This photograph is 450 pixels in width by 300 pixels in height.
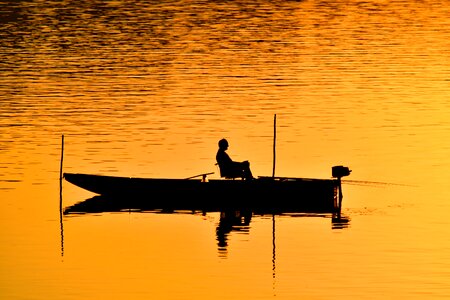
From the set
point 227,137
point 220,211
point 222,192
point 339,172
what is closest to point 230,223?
point 220,211

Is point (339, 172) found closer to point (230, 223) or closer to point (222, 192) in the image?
point (222, 192)

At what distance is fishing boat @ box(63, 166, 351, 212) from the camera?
35.1 meters

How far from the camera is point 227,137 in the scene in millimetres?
43750

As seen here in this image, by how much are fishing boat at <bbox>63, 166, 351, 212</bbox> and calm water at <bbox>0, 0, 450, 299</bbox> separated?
74 cm

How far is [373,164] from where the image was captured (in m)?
40.0

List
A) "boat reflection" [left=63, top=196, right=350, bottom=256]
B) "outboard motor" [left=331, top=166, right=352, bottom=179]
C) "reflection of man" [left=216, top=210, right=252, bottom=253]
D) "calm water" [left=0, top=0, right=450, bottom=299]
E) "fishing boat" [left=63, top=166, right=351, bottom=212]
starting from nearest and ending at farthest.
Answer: "calm water" [left=0, top=0, right=450, bottom=299] < "reflection of man" [left=216, top=210, right=252, bottom=253] < "boat reflection" [left=63, top=196, right=350, bottom=256] < "fishing boat" [left=63, top=166, right=351, bottom=212] < "outboard motor" [left=331, top=166, right=352, bottom=179]

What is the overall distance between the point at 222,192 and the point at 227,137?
27.3 feet

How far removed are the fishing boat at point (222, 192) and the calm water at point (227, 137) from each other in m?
0.74

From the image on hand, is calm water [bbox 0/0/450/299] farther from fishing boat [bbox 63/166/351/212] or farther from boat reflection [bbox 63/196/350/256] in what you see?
fishing boat [bbox 63/166/351/212]

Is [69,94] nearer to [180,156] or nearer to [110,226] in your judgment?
[180,156]

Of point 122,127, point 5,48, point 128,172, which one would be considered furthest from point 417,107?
point 5,48

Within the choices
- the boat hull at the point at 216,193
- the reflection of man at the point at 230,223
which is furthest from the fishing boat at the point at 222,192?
the reflection of man at the point at 230,223

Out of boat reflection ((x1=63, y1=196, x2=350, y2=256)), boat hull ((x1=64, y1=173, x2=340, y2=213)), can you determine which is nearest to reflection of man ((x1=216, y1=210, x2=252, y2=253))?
boat reflection ((x1=63, y1=196, x2=350, y2=256))

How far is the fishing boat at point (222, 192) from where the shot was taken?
3509 centimetres
